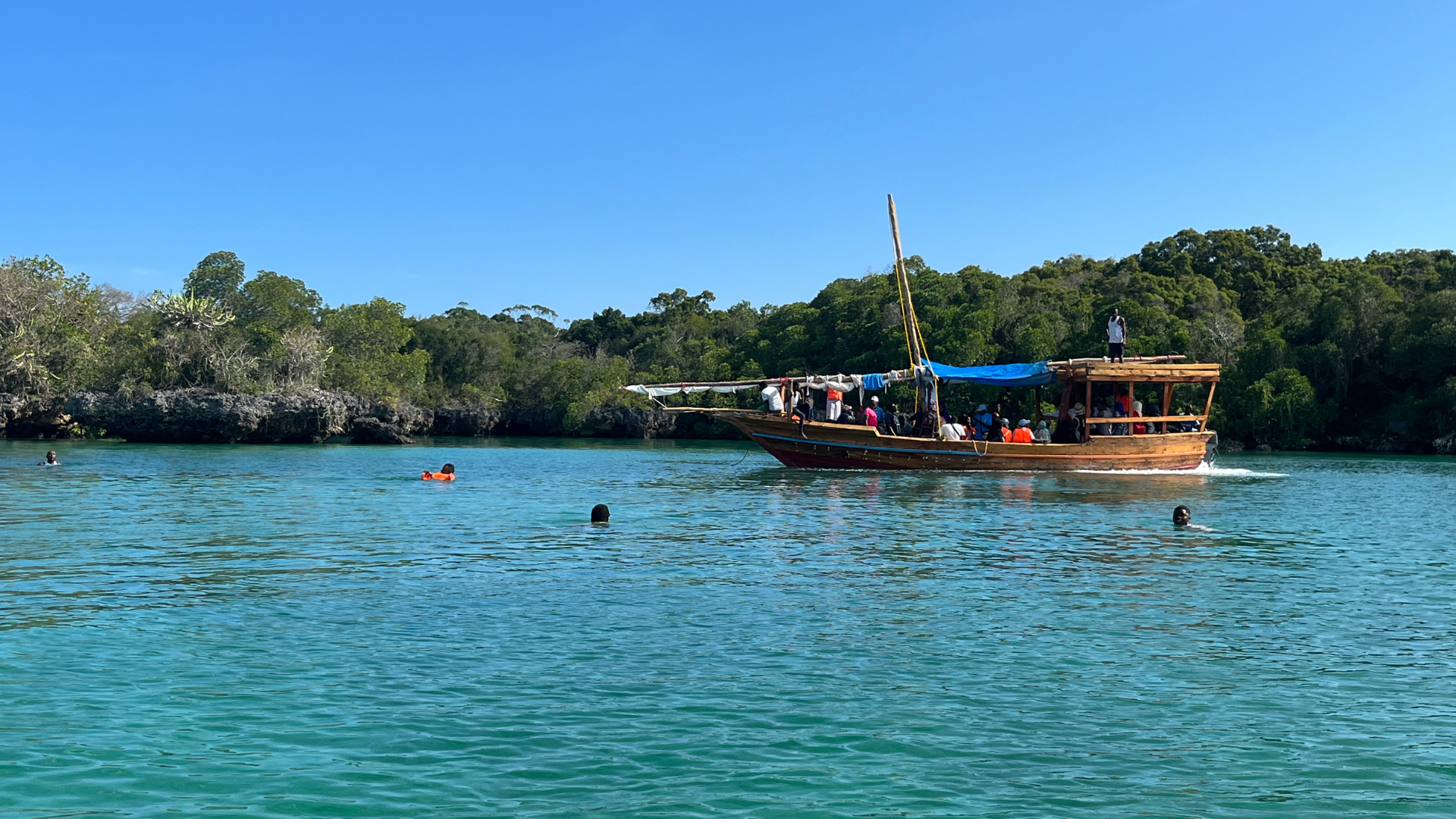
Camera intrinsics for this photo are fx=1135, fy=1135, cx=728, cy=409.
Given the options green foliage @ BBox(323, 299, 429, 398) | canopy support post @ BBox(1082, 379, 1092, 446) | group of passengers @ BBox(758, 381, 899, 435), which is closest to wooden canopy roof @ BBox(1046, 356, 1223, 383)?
canopy support post @ BBox(1082, 379, 1092, 446)

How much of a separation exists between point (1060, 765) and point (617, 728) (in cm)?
308

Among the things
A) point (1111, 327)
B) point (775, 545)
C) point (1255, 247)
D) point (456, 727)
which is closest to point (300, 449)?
point (1111, 327)

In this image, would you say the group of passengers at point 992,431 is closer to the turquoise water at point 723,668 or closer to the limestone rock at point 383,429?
the turquoise water at point 723,668

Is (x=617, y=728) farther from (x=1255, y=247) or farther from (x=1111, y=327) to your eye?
(x=1255, y=247)

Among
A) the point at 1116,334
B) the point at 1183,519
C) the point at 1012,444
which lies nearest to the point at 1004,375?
the point at 1012,444

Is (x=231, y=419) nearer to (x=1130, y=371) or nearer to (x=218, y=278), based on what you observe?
(x=218, y=278)

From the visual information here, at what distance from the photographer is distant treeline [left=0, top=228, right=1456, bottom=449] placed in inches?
2375

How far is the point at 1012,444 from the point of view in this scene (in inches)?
1388

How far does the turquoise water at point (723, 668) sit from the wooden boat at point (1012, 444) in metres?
12.9

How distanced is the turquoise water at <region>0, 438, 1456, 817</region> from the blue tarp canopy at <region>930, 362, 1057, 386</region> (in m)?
15.1

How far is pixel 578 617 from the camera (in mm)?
12281

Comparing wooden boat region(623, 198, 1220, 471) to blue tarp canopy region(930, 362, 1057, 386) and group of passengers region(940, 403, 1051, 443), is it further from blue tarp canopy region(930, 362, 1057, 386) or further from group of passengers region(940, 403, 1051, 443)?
group of passengers region(940, 403, 1051, 443)

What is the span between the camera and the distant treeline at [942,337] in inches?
2375

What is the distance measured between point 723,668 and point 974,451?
26380 millimetres
